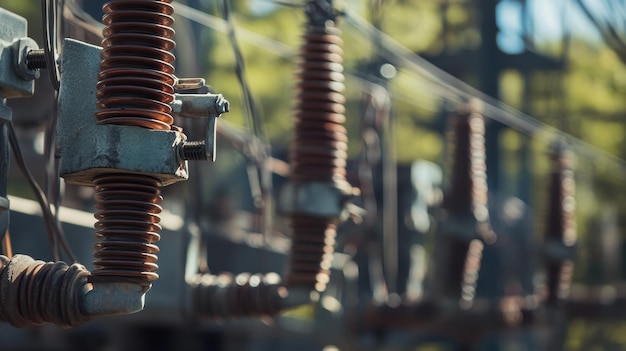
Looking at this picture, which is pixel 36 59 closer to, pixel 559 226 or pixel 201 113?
pixel 201 113

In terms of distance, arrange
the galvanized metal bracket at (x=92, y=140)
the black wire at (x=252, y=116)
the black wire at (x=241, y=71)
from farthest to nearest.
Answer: the black wire at (x=252, y=116) < the black wire at (x=241, y=71) < the galvanized metal bracket at (x=92, y=140)

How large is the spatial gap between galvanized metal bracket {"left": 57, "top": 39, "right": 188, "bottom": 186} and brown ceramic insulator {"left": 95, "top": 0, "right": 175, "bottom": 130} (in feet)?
0.12

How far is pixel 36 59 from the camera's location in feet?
10.2

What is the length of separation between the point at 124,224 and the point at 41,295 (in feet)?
0.77

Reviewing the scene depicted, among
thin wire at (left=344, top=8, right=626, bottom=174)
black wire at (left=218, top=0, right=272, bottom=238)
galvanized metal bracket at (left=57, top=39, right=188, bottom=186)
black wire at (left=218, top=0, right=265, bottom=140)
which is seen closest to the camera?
galvanized metal bracket at (left=57, top=39, right=188, bottom=186)

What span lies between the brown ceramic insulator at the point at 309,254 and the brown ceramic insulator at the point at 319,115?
173 mm

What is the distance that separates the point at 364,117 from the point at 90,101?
3.94 metres

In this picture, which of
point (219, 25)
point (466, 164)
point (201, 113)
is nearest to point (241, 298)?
point (201, 113)

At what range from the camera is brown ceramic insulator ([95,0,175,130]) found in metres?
2.88

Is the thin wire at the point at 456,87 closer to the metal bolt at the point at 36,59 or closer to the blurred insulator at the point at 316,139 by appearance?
the blurred insulator at the point at 316,139

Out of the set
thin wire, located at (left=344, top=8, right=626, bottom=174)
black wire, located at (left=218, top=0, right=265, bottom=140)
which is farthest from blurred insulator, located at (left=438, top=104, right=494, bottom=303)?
Answer: black wire, located at (left=218, top=0, right=265, bottom=140)

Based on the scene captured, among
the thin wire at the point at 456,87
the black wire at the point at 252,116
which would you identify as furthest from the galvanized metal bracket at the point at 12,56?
the thin wire at the point at 456,87

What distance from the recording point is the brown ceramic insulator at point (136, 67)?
2.88 m

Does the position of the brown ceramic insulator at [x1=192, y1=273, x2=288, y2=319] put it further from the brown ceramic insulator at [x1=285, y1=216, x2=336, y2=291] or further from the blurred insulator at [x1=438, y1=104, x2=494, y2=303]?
the blurred insulator at [x1=438, y1=104, x2=494, y2=303]
